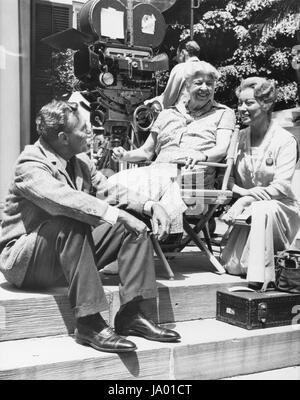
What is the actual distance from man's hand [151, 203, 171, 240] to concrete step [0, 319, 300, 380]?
0.53m

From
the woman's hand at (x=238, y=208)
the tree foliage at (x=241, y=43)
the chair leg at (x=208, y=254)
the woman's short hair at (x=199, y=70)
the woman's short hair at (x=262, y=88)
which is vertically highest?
the tree foliage at (x=241, y=43)

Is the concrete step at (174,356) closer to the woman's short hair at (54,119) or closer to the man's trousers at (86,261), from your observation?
the man's trousers at (86,261)

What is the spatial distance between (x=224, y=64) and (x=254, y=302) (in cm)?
1344

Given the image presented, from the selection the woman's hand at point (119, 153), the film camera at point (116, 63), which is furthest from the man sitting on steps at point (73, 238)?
the film camera at point (116, 63)

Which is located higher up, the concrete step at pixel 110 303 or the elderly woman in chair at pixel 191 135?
the elderly woman in chair at pixel 191 135

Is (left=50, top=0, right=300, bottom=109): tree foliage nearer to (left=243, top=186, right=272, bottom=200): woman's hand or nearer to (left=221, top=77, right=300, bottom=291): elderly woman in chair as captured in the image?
(left=221, top=77, right=300, bottom=291): elderly woman in chair

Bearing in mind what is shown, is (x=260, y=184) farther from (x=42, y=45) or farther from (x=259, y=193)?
(x=42, y=45)

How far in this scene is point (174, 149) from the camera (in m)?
4.26

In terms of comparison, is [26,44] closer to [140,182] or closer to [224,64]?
[140,182]

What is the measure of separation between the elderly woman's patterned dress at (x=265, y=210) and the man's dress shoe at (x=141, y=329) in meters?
0.88

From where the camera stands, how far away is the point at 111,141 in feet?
Result: 21.9

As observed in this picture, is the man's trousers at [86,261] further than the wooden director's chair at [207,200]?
No

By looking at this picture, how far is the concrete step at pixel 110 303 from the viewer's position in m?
2.85
